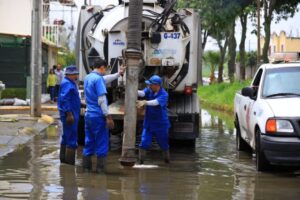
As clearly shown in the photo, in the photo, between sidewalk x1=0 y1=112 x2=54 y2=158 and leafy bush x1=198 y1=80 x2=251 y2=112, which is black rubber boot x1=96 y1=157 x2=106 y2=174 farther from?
leafy bush x1=198 y1=80 x2=251 y2=112

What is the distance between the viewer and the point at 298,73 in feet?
34.5

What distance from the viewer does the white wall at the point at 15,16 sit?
31917mm

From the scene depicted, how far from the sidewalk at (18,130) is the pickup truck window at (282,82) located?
493cm

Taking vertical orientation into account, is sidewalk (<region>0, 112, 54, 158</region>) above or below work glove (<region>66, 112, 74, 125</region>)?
below

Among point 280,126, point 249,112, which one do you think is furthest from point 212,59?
point 280,126

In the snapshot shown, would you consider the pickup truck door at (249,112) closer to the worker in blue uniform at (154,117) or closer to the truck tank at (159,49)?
the truck tank at (159,49)

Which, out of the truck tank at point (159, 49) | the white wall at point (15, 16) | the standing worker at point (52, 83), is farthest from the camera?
the white wall at point (15, 16)

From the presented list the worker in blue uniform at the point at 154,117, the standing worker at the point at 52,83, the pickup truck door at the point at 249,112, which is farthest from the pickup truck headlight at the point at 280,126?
the standing worker at the point at 52,83

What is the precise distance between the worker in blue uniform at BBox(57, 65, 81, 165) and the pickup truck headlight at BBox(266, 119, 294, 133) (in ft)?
10.1

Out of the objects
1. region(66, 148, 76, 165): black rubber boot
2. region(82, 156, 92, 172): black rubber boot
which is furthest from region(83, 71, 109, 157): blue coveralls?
region(66, 148, 76, 165): black rubber boot

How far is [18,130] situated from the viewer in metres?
14.7

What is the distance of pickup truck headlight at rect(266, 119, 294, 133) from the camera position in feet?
29.6

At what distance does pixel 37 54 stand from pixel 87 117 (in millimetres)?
9499

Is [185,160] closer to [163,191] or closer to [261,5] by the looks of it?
[163,191]
